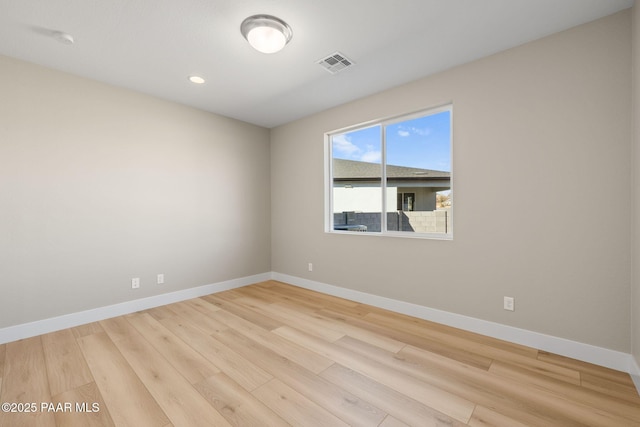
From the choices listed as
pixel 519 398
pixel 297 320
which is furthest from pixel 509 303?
pixel 297 320

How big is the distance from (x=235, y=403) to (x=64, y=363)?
149 cm

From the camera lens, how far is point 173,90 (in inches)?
123

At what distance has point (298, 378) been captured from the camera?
1829 millimetres

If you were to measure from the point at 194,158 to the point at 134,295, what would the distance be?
6.09 ft

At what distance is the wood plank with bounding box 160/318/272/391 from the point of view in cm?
182

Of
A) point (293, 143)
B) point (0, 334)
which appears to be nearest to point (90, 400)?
point (0, 334)

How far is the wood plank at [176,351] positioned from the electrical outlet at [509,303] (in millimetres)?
2431

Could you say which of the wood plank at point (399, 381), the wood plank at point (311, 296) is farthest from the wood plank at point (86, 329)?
the wood plank at point (311, 296)

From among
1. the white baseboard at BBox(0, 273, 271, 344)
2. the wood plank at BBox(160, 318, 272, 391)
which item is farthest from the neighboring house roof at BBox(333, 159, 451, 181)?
the wood plank at BBox(160, 318, 272, 391)

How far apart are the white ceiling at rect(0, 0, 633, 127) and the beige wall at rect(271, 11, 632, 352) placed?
0.77 feet

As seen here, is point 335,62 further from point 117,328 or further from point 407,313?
point 117,328

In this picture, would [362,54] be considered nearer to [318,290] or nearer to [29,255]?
[318,290]

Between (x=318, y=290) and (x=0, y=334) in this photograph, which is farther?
(x=318, y=290)

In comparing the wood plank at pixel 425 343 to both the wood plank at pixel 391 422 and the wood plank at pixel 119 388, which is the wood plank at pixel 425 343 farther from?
the wood plank at pixel 119 388
